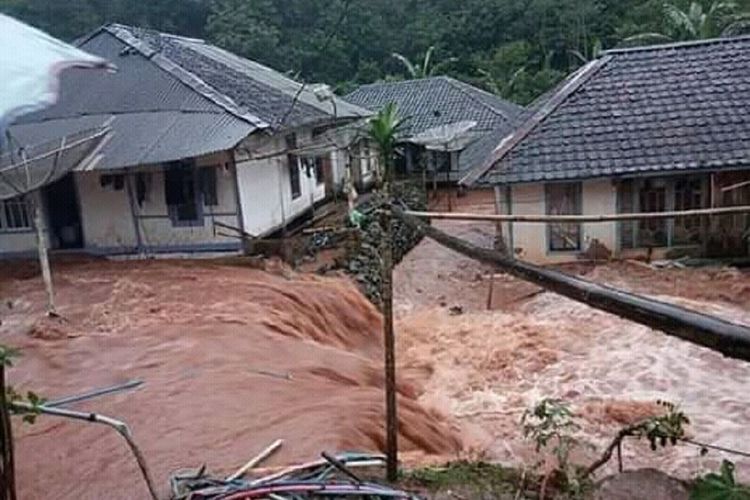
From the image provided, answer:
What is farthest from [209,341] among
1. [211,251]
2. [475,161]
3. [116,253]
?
[475,161]

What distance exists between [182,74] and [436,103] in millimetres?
14755

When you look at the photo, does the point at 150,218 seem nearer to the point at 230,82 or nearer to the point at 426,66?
the point at 230,82

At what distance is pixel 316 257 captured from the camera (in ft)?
55.5

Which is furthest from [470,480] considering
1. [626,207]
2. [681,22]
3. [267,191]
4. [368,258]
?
[681,22]

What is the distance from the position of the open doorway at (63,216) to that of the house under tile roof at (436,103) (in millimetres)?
14038

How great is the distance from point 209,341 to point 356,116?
1247 cm

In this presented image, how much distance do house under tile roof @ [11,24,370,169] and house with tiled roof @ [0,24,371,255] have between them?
0.11ft

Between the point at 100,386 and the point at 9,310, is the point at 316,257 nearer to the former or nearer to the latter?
the point at 9,310

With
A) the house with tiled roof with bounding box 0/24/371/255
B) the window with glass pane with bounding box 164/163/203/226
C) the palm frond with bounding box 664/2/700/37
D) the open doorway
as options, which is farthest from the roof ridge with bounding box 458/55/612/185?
→ the palm frond with bounding box 664/2/700/37

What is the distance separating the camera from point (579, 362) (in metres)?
11.2

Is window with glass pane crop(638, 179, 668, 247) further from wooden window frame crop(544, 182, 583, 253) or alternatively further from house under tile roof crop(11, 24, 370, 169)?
house under tile roof crop(11, 24, 370, 169)

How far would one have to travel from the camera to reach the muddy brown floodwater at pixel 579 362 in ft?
28.9

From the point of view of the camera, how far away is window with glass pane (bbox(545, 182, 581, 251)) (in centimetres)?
1553

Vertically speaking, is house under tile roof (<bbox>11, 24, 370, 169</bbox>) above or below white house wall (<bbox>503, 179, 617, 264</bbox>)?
above
